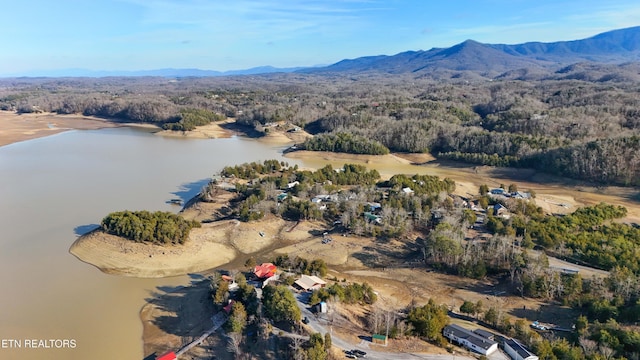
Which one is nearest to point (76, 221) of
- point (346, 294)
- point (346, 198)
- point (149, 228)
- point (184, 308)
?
point (149, 228)

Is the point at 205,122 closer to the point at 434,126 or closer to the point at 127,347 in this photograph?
the point at 434,126

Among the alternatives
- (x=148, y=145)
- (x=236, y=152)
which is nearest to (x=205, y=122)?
(x=148, y=145)

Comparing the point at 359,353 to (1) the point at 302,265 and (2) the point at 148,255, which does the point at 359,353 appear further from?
(2) the point at 148,255

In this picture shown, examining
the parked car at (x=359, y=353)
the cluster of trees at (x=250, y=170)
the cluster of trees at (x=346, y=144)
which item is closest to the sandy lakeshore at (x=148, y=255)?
the parked car at (x=359, y=353)

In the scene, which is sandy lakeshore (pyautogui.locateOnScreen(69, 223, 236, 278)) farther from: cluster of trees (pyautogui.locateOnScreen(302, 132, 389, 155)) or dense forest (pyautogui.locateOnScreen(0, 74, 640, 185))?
dense forest (pyautogui.locateOnScreen(0, 74, 640, 185))

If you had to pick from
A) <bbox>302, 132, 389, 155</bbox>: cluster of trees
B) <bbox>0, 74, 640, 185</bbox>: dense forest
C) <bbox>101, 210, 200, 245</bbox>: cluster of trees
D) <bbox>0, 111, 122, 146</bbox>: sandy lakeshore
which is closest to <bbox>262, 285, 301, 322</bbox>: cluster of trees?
<bbox>101, 210, 200, 245</bbox>: cluster of trees

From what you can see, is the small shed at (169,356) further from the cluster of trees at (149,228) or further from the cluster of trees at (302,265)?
the cluster of trees at (149,228)
